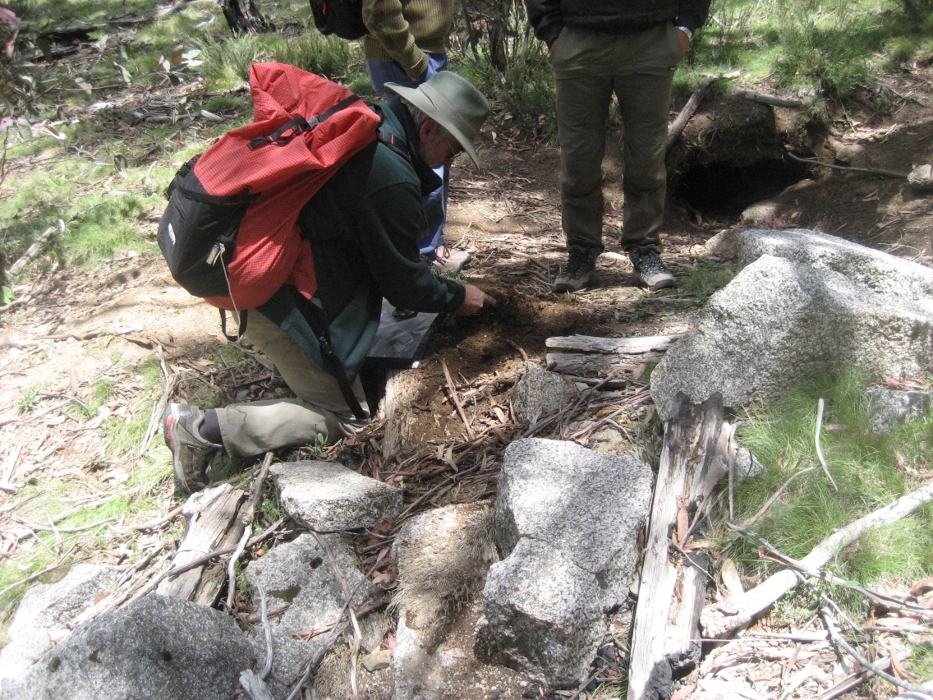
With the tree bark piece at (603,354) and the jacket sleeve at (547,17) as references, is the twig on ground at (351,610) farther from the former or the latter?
the jacket sleeve at (547,17)

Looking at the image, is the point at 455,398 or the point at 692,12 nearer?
the point at 455,398

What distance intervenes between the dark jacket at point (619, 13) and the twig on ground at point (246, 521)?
107 inches

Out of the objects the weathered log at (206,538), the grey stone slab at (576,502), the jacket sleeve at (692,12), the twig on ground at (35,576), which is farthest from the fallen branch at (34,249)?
the jacket sleeve at (692,12)

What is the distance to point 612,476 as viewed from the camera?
229 cm

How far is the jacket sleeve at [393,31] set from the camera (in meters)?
3.67

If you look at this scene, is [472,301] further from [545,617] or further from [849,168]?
[849,168]

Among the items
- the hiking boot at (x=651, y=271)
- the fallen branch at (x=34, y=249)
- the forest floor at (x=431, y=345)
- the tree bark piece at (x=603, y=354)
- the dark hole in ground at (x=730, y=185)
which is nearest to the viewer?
the forest floor at (x=431, y=345)

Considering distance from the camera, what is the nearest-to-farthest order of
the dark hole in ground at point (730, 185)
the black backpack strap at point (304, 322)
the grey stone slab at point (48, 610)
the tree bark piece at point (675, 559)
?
the tree bark piece at point (675, 559), the grey stone slab at point (48, 610), the black backpack strap at point (304, 322), the dark hole in ground at point (730, 185)

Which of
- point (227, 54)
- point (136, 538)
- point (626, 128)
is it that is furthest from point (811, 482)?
point (227, 54)

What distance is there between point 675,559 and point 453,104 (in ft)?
6.64

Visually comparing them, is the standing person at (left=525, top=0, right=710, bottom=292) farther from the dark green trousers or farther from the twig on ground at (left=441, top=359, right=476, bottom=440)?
the twig on ground at (left=441, top=359, right=476, bottom=440)

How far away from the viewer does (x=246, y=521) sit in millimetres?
2719

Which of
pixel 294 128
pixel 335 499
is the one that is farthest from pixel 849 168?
pixel 335 499

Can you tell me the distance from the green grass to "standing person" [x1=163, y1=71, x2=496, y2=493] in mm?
1596
